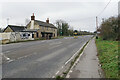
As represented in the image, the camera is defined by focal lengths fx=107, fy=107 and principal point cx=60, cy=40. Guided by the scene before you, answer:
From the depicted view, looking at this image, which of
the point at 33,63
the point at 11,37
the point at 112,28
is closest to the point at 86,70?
the point at 33,63

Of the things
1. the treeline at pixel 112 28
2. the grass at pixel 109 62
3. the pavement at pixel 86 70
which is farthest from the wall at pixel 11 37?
the treeline at pixel 112 28

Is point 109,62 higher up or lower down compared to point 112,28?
lower down

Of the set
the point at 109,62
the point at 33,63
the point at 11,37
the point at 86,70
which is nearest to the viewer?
the point at 86,70

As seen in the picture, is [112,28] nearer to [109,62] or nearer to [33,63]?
[109,62]

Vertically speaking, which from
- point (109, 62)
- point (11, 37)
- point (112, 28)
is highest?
point (112, 28)

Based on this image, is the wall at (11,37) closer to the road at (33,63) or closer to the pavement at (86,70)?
the road at (33,63)

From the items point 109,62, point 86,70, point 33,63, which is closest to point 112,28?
point 109,62

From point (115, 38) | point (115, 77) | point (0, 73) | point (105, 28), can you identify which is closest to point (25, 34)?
point (105, 28)

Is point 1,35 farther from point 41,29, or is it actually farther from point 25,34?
point 41,29

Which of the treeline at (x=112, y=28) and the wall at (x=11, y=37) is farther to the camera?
the wall at (x=11, y=37)

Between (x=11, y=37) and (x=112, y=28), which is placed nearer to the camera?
(x=112, y=28)

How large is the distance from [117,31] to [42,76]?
23.2 m

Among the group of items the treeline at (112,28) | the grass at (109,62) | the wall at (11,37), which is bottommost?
the grass at (109,62)

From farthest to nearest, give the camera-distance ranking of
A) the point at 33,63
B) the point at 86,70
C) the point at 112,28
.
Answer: the point at 112,28, the point at 33,63, the point at 86,70
